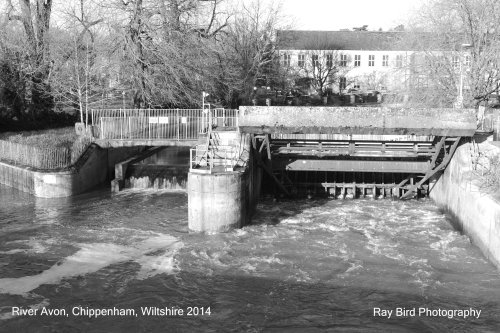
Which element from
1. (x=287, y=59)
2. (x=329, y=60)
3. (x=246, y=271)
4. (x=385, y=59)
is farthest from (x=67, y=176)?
(x=385, y=59)

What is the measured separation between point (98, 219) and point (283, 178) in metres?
8.93

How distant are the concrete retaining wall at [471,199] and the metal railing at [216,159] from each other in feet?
27.7

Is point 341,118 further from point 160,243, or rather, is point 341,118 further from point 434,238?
point 160,243

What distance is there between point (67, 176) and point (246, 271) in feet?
42.7

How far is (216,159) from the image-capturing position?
21.9 m

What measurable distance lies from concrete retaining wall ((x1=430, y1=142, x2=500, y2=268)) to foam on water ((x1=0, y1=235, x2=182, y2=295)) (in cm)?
966

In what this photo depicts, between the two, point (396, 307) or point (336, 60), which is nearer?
point (396, 307)

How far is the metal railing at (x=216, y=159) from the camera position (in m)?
20.1

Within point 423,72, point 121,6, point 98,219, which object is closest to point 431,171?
point 423,72

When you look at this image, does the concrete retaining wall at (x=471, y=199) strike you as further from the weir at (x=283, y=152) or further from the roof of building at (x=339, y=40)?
the roof of building at (x=339, y=40)

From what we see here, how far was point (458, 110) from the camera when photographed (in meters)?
21.3

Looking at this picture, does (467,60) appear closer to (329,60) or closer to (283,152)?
(283,152)

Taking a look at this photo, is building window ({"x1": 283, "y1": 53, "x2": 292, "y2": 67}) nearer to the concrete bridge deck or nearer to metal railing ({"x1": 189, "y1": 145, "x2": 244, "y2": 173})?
metal railing ({"x1": 189, "y1": 145, "x2": 244, "y2": 173})

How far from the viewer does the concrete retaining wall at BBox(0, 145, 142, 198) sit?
25.6m
